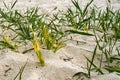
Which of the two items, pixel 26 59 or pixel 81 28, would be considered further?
pixel 81 28

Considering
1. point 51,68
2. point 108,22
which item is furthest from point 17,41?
point 108,22

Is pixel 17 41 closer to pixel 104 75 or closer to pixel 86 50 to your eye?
pixel 86 50

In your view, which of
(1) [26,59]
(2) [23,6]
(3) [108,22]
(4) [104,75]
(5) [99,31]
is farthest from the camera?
(2) [23,6]

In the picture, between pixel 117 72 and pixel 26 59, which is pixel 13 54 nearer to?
pixel 26 59

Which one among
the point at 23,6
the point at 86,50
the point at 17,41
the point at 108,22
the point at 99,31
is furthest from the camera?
the point at 23,6

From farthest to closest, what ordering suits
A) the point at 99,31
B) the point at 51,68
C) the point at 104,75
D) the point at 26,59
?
the point at 99,31
the point at 26,59
the point at 51,68
the point at 104,75

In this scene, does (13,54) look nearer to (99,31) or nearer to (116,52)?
(116,52)

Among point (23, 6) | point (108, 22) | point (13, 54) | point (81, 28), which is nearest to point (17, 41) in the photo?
point (13, 54)

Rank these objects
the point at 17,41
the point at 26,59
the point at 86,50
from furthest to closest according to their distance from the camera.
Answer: the point at 17,41, the point at 86,50, the point at 26,59

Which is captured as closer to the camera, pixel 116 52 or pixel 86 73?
pixel 86 73
